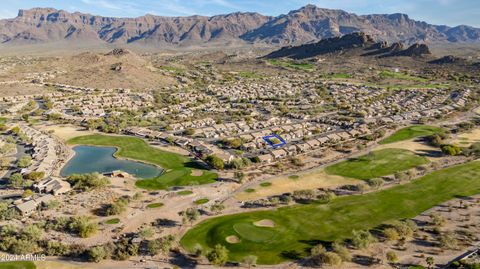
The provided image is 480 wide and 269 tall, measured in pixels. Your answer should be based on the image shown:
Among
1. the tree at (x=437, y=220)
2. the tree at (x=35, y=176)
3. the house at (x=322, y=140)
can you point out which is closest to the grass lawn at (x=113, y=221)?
the tree at (x=35, y=176)

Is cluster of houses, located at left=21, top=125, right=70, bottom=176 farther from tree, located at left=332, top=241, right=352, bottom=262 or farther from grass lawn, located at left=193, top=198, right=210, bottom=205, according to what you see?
tree, located at left=332, top=241, right=352, bottom=262

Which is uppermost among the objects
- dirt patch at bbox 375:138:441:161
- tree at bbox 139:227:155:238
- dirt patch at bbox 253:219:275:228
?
dirt patch at bbox 375:138:441:161

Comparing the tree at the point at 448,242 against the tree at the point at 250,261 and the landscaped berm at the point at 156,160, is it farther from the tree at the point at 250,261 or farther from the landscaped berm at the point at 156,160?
→ the landscaped berm at the point at 156,160

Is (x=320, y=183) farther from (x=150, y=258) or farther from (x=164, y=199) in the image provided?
(x=150, y=258)

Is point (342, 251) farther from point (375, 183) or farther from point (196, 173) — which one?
point (196, 173)

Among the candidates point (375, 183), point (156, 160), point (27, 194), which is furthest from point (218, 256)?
point (156, 160)

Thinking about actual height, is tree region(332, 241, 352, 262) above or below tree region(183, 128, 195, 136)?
below

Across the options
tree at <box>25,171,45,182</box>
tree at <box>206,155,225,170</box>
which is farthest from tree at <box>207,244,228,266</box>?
tree at <box>25,171,45,182</box>
